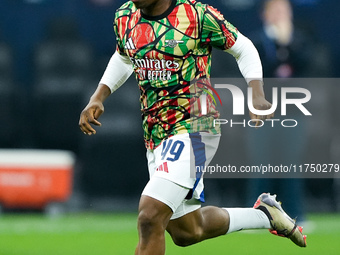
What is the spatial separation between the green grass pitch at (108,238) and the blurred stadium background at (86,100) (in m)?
0.26

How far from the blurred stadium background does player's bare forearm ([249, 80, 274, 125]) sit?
13.8 feet

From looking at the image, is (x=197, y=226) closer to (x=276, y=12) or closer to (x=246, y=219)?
(x=246, y=219)

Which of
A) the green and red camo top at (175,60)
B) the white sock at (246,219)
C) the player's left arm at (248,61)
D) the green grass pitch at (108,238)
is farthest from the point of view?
the green grass pitch at (108,238)

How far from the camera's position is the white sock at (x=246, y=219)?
210 inches

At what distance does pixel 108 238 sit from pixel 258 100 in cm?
299

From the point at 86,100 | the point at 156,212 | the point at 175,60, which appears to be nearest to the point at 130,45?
the point at 175,60

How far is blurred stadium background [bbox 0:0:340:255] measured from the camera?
9234 millimetres

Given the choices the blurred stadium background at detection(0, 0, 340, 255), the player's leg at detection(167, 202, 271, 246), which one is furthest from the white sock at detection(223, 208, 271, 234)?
the blurred stadium background at detection(0, 0, 340, 255)

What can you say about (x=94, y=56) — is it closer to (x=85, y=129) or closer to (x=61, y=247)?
(x=61, y=247)

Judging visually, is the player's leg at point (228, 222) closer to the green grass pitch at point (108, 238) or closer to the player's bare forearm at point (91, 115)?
the player's bare forearm at point (91, 115)

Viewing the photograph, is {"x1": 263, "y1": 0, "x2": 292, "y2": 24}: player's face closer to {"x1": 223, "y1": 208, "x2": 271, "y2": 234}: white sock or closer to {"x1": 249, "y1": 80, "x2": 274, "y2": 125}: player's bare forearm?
{"x1": 223, "y1": 208, "x2": 271, "y2": 234}: white sock

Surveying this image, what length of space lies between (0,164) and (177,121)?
15.4 feet

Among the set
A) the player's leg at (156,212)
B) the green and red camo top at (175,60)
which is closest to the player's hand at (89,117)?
the green and red camo top at (175,60)

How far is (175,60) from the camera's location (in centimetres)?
488
